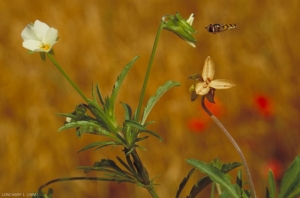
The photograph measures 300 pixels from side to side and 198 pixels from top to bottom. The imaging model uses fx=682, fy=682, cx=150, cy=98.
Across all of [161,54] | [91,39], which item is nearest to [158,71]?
[161,54]

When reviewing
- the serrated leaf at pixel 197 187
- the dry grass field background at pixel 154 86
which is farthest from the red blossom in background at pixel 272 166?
the serrated leaf at pixel 197 187

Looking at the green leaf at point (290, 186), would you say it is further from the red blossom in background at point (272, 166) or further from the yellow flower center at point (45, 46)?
the red blossom in background at point (272, 166)

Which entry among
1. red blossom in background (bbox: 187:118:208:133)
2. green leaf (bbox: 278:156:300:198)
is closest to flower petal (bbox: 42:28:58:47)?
green leaf (bbox: 278:156:300:198)

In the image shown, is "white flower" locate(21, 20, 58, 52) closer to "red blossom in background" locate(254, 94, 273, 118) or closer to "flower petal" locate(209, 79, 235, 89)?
"flower petal" locate(209, 79, 235, 89)

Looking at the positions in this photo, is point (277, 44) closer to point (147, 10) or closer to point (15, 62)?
point (147, 10)

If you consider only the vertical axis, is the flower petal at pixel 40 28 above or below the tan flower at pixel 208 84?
above

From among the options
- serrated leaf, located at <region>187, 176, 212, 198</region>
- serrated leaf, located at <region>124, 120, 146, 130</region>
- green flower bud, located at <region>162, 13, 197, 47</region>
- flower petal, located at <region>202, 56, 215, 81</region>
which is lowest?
serrated leaf, located at <region>187, 176, 212, 198</region>
